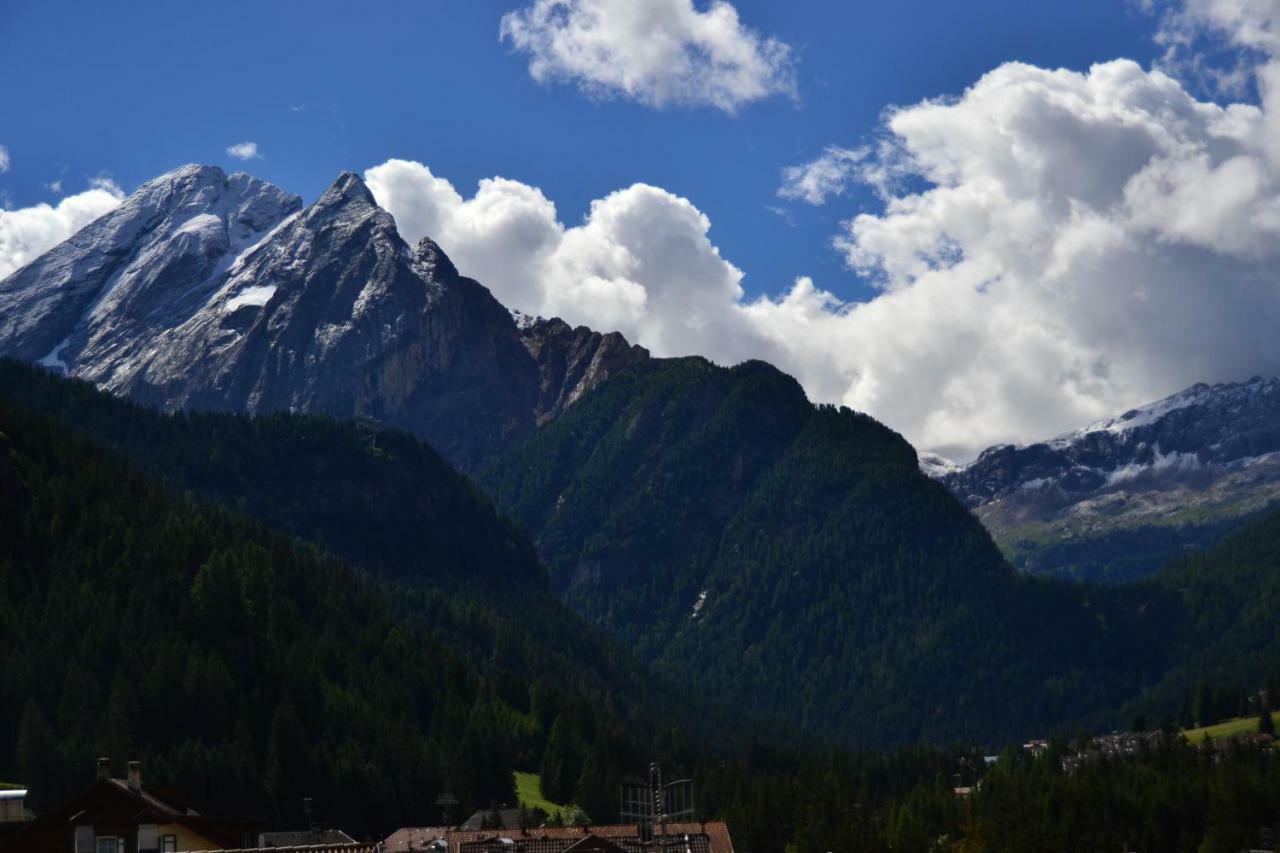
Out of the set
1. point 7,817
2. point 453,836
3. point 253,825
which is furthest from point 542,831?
point 7,817

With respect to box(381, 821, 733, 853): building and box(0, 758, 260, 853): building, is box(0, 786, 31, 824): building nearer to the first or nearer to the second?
box(0, 758, 260, 853): building

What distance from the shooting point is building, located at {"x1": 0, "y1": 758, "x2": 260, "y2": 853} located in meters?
91.9

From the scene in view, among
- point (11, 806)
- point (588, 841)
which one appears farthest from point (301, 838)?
point (11, 806)

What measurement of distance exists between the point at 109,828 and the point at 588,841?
45.0m

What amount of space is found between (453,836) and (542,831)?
43.2 ft

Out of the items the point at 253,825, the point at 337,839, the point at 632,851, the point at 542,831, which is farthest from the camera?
the point at 337,839

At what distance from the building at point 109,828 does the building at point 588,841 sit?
20229 mm

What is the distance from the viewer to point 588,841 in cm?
13538

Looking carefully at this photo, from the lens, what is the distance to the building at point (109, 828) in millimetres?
91938

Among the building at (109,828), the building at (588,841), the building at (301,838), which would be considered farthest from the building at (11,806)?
the building at (301,838)

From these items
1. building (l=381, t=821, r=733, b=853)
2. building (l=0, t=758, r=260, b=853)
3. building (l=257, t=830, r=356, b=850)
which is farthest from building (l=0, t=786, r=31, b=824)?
building (l=257, t=830, r=356, b=850)

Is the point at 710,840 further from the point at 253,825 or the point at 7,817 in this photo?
the point at 7,817

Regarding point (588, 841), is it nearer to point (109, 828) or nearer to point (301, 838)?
point (109, 828)

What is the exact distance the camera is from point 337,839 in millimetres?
190000
